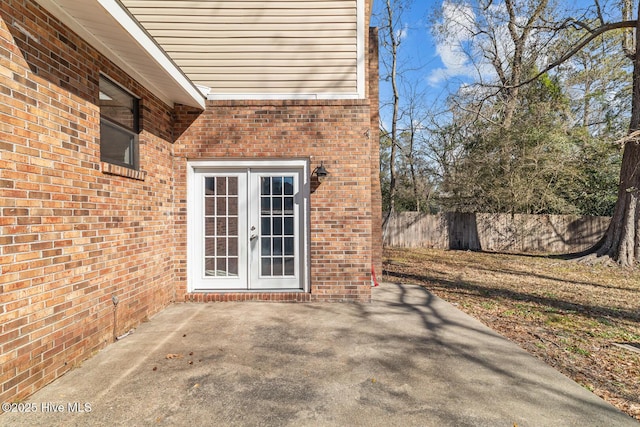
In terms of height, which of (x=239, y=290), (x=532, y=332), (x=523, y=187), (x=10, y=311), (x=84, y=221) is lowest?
(x=532, y=332)

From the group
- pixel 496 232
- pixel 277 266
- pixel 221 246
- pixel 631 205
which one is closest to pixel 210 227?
pixel 221 246

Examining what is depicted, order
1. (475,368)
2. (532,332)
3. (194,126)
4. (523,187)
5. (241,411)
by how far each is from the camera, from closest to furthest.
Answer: (241,411), (475,368), (532,332), (194,126), (523,187)

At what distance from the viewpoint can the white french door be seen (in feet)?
15.7

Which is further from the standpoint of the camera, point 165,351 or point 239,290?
point 239,290

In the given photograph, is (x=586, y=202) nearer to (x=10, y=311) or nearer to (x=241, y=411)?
(x=241, y=411)

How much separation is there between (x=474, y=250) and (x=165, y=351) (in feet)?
41.7

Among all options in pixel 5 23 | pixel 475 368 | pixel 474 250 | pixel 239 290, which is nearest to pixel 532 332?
pixel 475 368

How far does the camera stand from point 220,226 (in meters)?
4.82

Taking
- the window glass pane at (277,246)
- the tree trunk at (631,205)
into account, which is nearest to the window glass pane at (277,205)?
the window glass pane at (277,246)

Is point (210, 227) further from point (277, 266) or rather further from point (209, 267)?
point (277, 266)

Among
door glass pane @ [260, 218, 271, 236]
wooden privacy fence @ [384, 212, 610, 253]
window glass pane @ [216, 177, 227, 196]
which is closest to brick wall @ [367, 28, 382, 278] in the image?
door glass pane @ [260, 218, 271, 236]

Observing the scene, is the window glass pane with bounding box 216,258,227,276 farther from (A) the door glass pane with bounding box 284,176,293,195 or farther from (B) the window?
(B) the window

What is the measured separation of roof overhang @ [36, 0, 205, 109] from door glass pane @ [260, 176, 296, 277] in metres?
1.71

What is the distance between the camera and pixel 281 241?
15.9 ft
